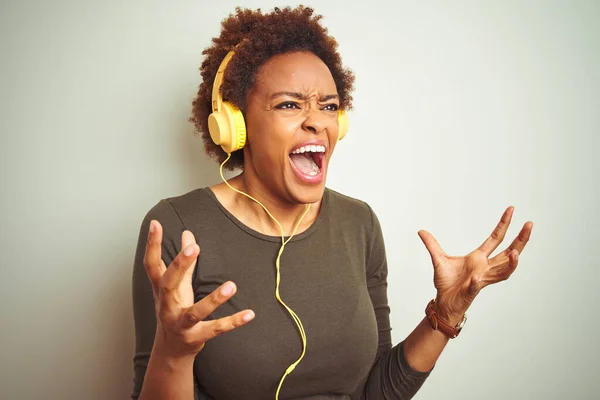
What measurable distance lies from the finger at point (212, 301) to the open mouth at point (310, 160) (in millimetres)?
518

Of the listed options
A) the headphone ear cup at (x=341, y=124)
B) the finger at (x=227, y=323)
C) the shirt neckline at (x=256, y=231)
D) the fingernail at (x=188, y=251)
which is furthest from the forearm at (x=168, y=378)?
the headphone ear cup at (x=341, y=124)

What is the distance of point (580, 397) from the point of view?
7.25ft

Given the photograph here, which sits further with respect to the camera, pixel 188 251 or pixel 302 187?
pixel 302 187

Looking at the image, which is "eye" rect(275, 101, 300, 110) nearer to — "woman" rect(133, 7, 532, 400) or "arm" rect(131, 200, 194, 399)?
"woman" rect(133, 7, 532, 400)

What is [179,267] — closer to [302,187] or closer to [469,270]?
[302,187]

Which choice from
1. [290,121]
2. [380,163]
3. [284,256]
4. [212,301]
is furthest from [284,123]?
[380,163]

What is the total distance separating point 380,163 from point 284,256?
2.59 feet

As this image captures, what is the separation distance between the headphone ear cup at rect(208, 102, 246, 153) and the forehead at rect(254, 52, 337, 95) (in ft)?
0.27

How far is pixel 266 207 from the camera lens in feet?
4.43

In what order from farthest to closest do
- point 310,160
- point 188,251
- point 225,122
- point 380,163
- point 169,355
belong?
point 380,163
point 310,160
point 225,122
point 169,355
point 188,251

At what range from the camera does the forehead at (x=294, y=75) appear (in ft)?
4.10

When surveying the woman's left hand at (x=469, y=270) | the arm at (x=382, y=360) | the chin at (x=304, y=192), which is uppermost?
the chin at (x=304, y=192)

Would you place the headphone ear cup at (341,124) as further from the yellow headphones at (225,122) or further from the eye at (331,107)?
the yellow headphones at (225,122)

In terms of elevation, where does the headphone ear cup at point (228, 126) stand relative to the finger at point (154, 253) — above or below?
above
